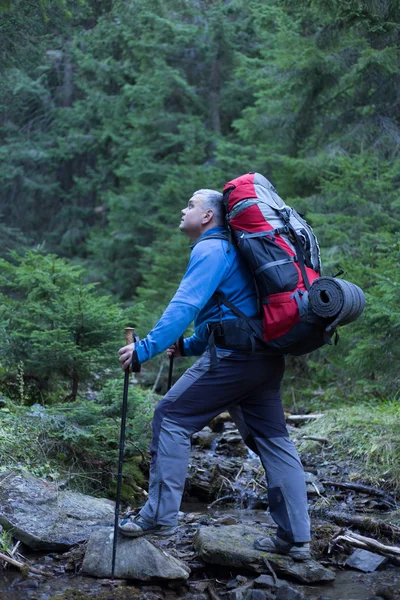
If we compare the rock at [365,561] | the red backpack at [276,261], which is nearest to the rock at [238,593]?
the rock at [365,561]

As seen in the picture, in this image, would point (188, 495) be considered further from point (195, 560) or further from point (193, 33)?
point (193, 33)

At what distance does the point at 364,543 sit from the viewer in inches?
188

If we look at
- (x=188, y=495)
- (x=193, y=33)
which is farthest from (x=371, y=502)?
(x=193, y=33)

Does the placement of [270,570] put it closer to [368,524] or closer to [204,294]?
[368,524]

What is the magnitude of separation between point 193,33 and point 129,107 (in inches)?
205

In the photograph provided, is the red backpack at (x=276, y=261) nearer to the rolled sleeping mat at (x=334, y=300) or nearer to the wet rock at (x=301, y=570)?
the rolled sleeping mat at (x=334, y=300)

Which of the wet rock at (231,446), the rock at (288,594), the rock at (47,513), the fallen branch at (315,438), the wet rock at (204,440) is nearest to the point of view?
the rock at (288,594)

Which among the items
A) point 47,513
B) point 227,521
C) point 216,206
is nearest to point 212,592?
point 227,521

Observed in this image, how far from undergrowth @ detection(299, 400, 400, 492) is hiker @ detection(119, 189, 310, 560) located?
7.38ft

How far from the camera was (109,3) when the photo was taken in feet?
35.8

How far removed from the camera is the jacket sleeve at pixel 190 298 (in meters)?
4.02

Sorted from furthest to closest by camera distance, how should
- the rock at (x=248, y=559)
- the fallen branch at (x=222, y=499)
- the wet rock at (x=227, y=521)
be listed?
the fallen branch at (x=222, y=499), the wet rock at (x=227, y=521), the rock at (x=248, y=559)

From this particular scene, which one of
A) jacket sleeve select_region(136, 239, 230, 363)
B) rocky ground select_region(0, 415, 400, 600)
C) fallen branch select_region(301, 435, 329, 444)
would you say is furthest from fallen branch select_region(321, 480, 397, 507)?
jacket sleeve select_region(136, 239, 230, 363)

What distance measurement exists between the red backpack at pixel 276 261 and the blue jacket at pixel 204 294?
0.10m
